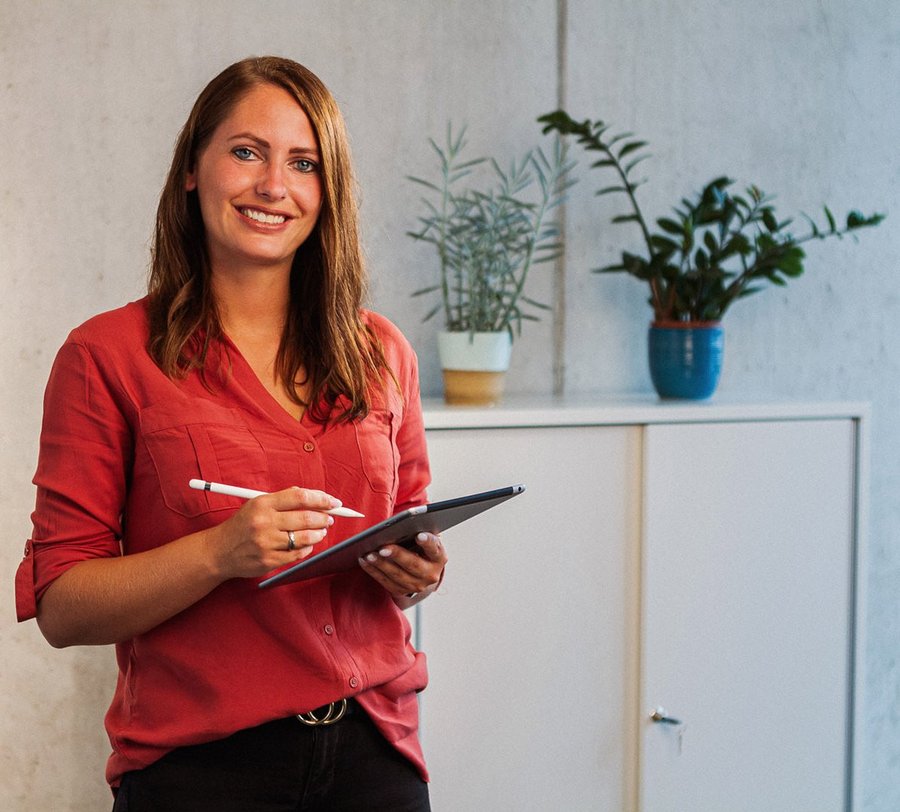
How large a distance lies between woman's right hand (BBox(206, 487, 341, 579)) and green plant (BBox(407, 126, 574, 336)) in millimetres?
1098

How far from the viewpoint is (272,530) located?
4.15ft

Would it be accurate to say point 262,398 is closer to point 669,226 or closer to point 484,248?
point 484,248

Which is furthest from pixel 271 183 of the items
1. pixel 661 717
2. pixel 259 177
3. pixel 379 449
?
pixel 661 717

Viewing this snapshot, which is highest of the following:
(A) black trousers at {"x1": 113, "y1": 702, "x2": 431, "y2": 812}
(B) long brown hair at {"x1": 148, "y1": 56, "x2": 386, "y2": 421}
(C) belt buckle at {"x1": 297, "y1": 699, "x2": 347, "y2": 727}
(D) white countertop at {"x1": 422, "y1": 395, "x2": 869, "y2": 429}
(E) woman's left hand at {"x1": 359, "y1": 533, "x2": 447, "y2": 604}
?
(B) long brown hair at {"x1": 148, "y1": 56, "x2": 386, "y2": 421}

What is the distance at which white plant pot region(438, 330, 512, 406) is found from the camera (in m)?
2.31

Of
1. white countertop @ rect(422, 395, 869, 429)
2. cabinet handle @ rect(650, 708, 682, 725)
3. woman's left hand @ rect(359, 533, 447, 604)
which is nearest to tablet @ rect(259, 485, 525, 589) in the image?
woman's left hand @ rect(359, 533, 447, 604)

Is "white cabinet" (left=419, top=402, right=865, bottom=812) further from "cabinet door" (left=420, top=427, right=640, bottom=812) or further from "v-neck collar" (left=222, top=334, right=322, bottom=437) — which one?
"v-neck collar" (left=222, top=334, right=322, bottom=437)

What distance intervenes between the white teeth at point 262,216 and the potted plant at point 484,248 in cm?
88

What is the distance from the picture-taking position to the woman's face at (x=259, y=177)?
4.80ft

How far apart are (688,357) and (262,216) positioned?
51.1 inches

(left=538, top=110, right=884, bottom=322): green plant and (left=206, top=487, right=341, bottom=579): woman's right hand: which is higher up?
(left=538, top=110, right=884, bottom=322): green plant

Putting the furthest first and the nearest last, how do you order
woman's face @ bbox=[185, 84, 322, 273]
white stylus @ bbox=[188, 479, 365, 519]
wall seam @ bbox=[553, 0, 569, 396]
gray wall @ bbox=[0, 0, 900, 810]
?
wall seam @ bbox=[553, 0, 569, 396]
gray wall @ bbox=[0, 0, 900, 810]
woman's face @ bbox=[185, 84, 322, 273]
white stylus @ bbox=[188, 479, 365, 519]

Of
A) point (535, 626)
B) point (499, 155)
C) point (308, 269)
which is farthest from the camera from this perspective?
point (499, 155)

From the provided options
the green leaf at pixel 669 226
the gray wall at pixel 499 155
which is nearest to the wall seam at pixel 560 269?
the gray wall at pixel 499 155
